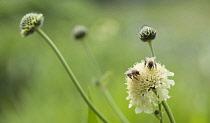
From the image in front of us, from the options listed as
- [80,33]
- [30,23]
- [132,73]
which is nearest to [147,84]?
[132,73]

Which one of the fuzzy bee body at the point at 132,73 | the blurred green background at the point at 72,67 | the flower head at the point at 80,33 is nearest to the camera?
the fuzzy bee body at the point at 132,73

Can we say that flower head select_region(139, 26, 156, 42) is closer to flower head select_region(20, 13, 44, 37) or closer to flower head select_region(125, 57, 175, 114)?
flower head select_region(125, 57, 175, 114)

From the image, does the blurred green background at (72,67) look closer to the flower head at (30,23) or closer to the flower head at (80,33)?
the flower head at (80,33)

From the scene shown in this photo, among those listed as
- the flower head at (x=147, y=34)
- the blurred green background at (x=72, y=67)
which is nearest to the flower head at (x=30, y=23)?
the flower head at (x=147, y=34)

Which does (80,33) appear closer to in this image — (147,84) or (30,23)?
(30,23)

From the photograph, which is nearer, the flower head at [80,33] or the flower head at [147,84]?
the flower head at [147,84]

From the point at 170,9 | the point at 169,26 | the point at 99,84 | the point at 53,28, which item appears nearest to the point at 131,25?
the point at 169,26
